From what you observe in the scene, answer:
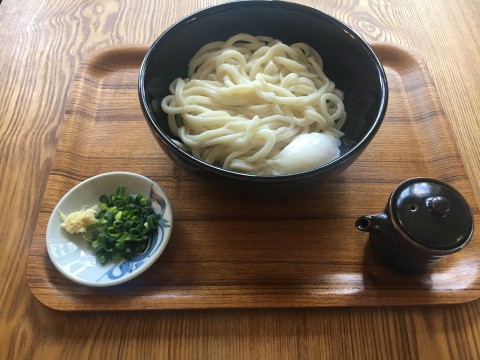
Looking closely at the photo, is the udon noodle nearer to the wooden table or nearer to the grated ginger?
the grated ginger

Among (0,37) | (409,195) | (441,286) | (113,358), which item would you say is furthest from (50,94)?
(441,286)

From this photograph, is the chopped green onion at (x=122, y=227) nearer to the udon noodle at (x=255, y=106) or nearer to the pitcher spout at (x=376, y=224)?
the udon noodle at (x=255, y=106)

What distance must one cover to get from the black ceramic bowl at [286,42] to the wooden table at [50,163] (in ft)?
1.20

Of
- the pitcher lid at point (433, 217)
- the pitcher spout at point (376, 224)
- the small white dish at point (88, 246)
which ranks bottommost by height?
the small white dish at point (88, 246)

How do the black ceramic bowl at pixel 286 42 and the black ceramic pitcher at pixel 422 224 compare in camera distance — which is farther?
the black ceramic bowl at pixel 286 42

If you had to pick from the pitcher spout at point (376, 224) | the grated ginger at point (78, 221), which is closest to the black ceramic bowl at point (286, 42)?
the pitcher spout at point (376, 224)

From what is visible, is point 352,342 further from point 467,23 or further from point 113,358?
point 467,23

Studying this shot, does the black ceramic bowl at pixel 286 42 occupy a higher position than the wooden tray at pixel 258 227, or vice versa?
the black ceramic bowl at pixel 286 42

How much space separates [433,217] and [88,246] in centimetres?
85

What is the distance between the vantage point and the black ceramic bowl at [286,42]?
1086mm

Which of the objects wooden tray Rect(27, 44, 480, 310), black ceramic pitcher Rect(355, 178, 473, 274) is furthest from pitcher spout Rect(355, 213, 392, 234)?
wooden tray Rect(27, 44, 480, 310)

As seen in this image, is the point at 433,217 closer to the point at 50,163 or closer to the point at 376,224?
the point at 376,224

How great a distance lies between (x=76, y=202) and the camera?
3.61 feet

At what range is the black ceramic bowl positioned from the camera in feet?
3.56
